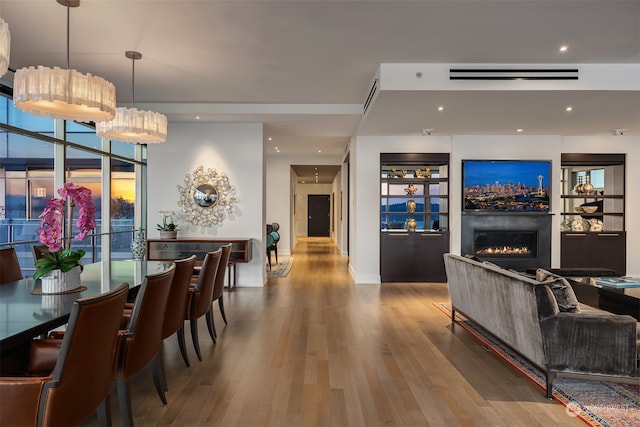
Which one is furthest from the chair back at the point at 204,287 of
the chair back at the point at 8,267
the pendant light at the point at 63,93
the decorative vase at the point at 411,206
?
the decorative vase at the point at 411,206

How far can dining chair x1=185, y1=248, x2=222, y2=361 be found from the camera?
10.7 feet

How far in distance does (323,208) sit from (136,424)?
1611cm

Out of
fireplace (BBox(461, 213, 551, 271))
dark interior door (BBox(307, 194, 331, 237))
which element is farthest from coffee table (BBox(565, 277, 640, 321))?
dark interior door (BBox(307, 194, 331, 237))

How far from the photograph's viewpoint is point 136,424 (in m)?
2.24

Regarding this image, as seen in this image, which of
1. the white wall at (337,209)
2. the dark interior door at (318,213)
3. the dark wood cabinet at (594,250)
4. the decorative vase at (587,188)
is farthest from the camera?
the dark interior door at (318,213)

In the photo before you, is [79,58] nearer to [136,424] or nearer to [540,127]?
[136,424]

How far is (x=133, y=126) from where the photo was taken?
3.67 meters

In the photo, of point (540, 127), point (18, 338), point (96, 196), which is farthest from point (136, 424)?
point (540, 127)

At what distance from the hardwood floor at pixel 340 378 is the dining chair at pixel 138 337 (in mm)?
293

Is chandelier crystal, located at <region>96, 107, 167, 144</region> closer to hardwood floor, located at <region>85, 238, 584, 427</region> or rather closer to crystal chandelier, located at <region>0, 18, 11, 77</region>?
crystal chandelier, located at <region>0, 18, 11, 77</region>

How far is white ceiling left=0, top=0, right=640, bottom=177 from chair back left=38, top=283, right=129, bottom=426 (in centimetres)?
236

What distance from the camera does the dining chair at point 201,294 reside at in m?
3.26

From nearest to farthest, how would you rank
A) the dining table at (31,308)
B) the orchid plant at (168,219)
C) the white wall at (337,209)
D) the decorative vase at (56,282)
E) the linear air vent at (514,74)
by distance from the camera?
the dining table at (31,308), the decorative vase at (56,282), the linear air vent at (514,74), the orchid plant at (168,219), the white wall at (337,209)

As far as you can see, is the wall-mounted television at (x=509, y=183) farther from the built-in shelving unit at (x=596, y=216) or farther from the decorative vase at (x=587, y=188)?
the decorative vase at (x=587, y=188)
